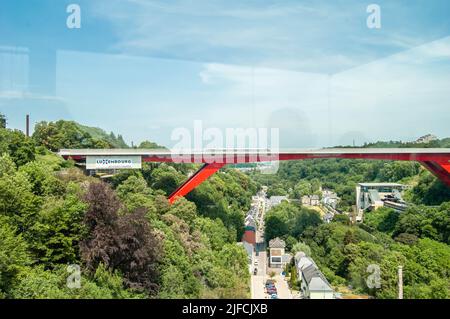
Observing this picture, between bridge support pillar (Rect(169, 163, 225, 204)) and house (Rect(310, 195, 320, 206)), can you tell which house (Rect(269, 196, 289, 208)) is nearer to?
bridge support pillar (Rect(169, 163, 225, 204))

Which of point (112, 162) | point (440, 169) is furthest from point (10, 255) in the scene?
point (440, 169)

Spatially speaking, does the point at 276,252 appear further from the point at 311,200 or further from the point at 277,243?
the point at 311,200

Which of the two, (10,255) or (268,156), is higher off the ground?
(268,156)

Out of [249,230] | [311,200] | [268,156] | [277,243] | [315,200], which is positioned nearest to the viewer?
[268,156]

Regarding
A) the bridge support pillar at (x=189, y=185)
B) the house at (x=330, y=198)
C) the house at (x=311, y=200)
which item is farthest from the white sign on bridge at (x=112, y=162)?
the house at (x=330, y=198)

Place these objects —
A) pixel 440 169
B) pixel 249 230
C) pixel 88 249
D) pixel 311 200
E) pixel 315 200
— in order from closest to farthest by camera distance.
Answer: pixel 88 249 → pixel 249 230 → pixel 440 169 → pixel 311 200 → pixel 315 200

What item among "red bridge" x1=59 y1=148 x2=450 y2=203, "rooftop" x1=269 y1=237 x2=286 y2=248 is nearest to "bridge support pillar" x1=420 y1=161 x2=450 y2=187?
"red bridge" x1=59 y1=148 x2=450 y2=203
